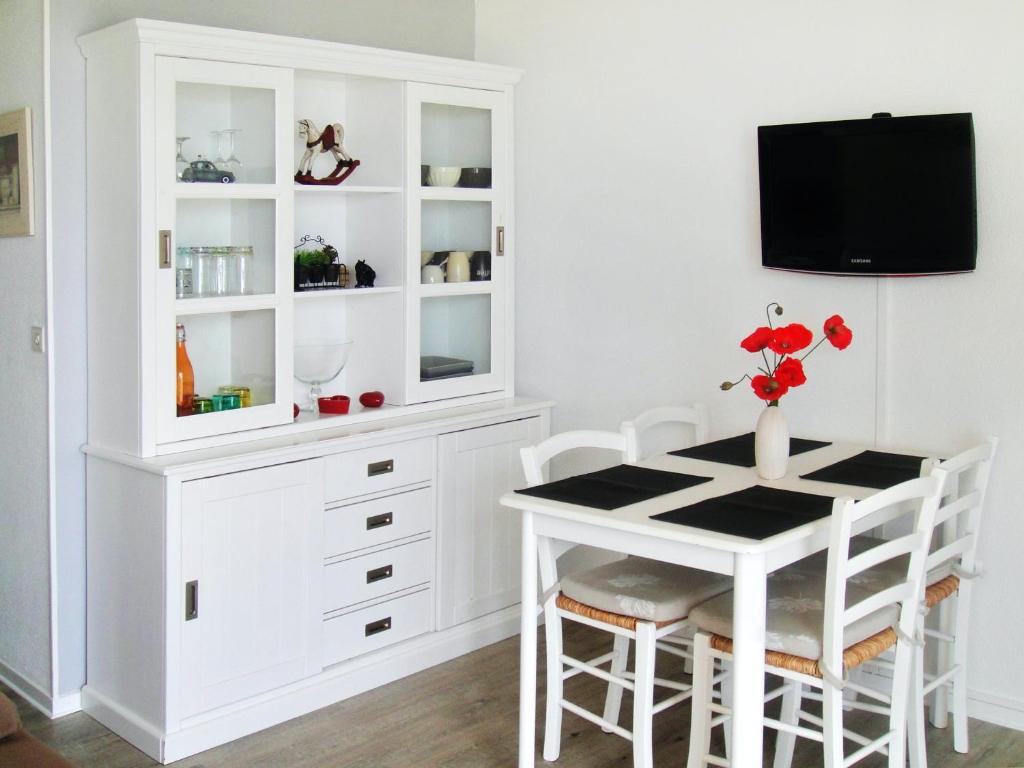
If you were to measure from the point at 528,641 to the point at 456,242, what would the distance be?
1.65m

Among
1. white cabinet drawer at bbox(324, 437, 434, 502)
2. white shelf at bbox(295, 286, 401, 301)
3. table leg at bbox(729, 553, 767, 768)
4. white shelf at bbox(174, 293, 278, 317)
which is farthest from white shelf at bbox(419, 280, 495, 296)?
table leg at bbox(729, 553, 767, 768)

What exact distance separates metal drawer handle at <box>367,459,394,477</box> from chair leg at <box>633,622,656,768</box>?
3.76ft

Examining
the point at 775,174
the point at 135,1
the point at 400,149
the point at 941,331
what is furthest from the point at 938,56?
the point at 135,1

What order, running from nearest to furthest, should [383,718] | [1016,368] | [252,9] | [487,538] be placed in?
[1016,368]
[383,718]
[252,9]
[487,538]

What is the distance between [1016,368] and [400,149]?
6.62ft

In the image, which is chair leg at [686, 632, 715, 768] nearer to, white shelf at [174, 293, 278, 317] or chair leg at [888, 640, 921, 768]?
chair leg at [888, 640, 921, 768]

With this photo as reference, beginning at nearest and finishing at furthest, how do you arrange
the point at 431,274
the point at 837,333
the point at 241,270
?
the point at 837,333 < the point at 241,270 < the point at 431,274

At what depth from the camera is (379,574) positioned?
3.63 meters

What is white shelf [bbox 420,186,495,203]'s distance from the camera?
3863 mm

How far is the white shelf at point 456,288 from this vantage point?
3.91 m

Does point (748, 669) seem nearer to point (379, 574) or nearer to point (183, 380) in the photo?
point (379, 574)

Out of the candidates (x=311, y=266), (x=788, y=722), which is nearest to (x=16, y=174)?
(x=311, y=266)

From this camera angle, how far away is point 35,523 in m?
3.39

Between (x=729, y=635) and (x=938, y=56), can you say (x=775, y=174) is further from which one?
(x=729, y=635)
